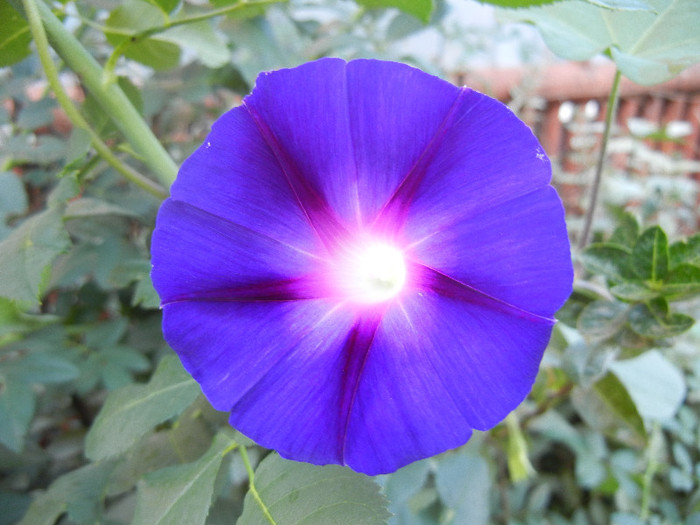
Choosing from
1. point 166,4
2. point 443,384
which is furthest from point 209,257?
point 166,4

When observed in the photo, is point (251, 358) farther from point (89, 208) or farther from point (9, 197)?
point (9, 197)

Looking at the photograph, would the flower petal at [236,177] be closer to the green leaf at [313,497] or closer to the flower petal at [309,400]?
the flower petal at [309,400]

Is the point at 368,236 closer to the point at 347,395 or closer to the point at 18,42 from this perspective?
the point at 347,395

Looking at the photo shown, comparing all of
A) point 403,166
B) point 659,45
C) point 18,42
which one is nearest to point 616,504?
point 659,45

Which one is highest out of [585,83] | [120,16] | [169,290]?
[120,16]

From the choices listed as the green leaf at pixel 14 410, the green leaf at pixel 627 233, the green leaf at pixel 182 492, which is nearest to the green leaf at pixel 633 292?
the green leaf at pixel 627 233

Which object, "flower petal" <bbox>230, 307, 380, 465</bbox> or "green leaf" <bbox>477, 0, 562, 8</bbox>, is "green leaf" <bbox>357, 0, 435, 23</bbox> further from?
"flower petal" <bbox>230, 307, 380, 465</bbox>
